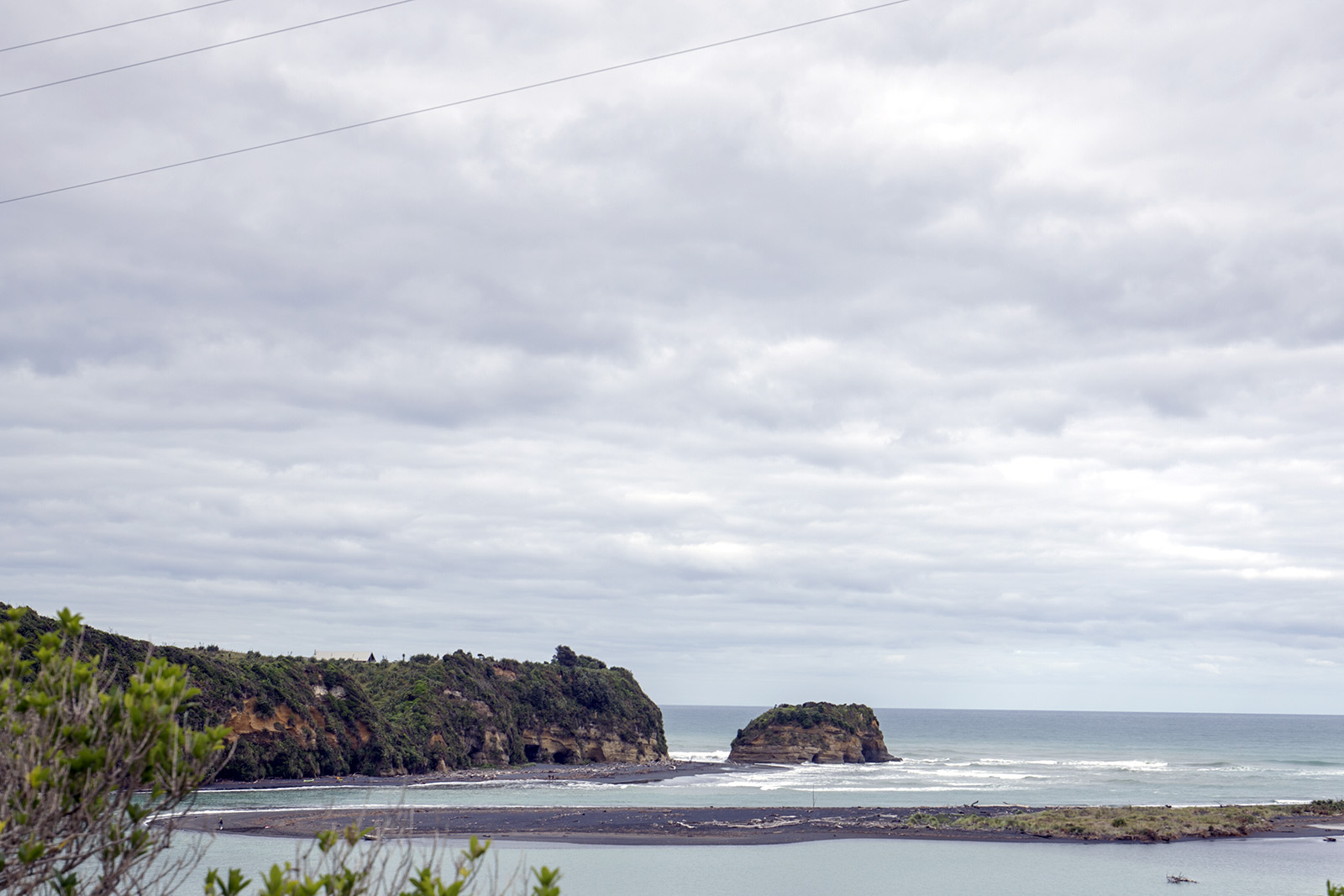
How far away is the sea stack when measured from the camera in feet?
354

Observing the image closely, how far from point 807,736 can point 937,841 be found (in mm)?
63740

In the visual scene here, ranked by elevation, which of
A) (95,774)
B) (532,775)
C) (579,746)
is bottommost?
(532,775)

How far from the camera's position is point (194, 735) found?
7.50 m

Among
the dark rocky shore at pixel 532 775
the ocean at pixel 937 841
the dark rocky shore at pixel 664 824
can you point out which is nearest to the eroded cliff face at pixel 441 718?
the dark rocky shore at pixel 532 775

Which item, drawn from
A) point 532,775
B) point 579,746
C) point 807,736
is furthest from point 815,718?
point 532,775

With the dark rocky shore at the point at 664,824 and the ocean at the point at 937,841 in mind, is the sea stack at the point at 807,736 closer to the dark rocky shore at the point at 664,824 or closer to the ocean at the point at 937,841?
the ocean at the point at 937,841

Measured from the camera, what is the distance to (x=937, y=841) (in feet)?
152

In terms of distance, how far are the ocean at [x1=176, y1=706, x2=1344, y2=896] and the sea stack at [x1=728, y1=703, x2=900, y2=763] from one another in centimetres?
534

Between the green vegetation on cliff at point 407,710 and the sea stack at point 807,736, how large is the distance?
1144 centimetres

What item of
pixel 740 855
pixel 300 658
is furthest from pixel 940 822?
pixel 300 658

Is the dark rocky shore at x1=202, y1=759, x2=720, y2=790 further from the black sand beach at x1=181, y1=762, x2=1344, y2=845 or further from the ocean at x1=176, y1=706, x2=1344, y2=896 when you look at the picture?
the black sand beach at x1=181, y1=762, x2=1344, y2=845

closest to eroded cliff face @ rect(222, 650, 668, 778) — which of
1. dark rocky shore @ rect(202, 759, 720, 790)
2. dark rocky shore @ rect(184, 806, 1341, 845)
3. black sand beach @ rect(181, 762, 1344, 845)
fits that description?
dark rocky shore @ rect(202, 759, 720, 790)

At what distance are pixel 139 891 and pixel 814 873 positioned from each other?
34.7 meters

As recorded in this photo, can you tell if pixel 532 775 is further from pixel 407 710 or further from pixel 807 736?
pixel 807 736
